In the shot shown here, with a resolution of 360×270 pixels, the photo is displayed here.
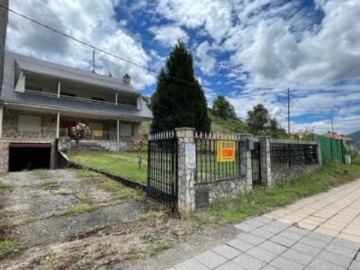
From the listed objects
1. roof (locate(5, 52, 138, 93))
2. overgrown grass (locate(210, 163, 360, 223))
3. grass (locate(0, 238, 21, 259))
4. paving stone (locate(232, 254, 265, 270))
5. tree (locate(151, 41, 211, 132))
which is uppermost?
roof (locate(5, 52, 138, 93))

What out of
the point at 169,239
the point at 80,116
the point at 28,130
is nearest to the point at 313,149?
the point at 169,239

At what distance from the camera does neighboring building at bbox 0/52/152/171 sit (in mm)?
16359

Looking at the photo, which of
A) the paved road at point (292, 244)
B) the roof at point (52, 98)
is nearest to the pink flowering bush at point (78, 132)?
the roof at point (52, 98)

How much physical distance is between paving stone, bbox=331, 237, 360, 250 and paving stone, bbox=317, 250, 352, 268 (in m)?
0.47

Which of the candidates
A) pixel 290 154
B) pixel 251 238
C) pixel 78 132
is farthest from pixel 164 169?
pixel 78 132

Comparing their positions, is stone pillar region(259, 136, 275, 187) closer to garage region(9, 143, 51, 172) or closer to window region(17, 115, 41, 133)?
garage region(9, 143, 51, 172)

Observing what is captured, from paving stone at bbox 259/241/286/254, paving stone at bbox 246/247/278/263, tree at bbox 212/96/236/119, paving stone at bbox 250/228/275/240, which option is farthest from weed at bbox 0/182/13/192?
tree at bbox 212/96/236/119

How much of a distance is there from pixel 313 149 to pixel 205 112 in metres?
7.95

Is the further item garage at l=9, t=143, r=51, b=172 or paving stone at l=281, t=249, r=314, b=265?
garage at l=9, t=143, r=51, b=172

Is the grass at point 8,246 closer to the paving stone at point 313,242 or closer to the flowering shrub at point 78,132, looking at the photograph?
the paving stone at point 313,242

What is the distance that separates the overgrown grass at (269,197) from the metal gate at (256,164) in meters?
0.36

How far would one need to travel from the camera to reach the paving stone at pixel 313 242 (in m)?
3.77

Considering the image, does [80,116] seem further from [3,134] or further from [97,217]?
[97,217]

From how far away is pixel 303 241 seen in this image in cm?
392
